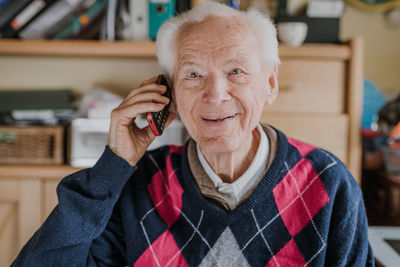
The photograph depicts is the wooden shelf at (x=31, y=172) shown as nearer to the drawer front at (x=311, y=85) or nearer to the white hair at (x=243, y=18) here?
the white hair at (x=243, y=18)

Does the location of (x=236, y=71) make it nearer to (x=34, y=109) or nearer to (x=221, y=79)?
(x=221, y=79)

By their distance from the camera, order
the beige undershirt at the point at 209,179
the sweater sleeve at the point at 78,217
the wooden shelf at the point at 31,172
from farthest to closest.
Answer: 1. the wooden shelf at the point at 31,172
2. the beige undershirt at the point at 209,179
3. the sweater sleeve at the point at 78,217

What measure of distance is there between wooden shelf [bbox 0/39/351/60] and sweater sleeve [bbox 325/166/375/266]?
743 mm

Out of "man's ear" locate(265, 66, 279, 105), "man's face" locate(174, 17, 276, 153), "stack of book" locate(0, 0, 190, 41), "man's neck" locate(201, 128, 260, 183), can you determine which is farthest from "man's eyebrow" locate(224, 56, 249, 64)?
"stack of book" locate(0, 0, 190, 41)

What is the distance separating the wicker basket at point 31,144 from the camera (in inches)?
57.9

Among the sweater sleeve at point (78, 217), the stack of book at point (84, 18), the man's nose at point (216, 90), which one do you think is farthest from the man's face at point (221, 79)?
the stack of book at point (84, 18)

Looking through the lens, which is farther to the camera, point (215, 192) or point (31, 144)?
point (31, 144)

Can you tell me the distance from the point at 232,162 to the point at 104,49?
2.67 feet

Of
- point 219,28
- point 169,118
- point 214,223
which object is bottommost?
point 214,223

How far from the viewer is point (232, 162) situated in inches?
40.2

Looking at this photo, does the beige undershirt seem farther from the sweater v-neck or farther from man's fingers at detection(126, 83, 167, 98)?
man's fingers at detection(126, 83, 167, 98)

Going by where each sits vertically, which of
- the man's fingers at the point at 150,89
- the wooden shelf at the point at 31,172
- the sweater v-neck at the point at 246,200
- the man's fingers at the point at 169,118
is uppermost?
the man's fingers at the point at 150,89

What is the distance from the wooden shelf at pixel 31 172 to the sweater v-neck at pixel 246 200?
0.70 meters

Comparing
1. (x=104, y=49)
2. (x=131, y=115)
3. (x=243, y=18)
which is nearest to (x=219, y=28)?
(x=243, y=18)
